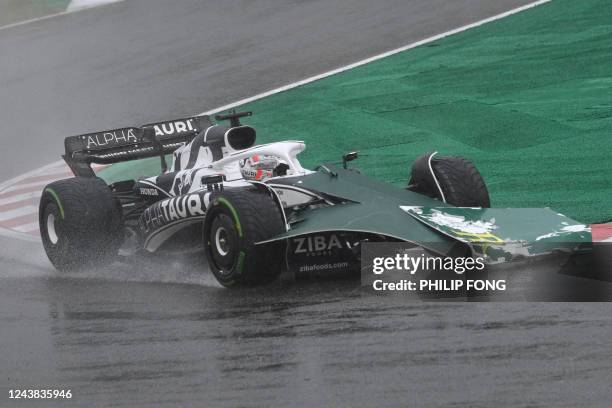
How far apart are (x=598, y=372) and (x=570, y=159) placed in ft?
22.4

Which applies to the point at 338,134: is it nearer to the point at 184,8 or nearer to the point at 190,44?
the point at 190,44

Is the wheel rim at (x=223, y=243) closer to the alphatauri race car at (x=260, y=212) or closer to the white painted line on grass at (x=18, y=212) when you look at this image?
the alphatauri race car at (x=260, y=212)

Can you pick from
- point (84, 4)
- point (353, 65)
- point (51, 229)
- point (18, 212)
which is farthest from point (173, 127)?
point (84, 4)

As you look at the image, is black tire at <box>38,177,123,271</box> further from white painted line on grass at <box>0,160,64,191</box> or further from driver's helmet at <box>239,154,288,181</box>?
white painted line on grass at <box>0,160,64,191</box>

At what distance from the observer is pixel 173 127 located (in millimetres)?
12633

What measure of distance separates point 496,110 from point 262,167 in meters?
6.03

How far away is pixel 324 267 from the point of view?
31.1 feet

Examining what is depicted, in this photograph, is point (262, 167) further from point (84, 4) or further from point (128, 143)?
point (84, 4)

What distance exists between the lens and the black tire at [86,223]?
1098 centimetres

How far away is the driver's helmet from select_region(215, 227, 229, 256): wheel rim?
89 centimetres

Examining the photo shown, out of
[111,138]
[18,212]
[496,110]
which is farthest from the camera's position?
[496,110]

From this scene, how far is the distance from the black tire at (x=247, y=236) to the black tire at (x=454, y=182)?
1.48 m

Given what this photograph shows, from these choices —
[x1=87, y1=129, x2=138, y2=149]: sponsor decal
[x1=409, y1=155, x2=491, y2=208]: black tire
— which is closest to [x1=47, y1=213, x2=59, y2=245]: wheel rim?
[x1=87, y1=129, x2=138, y2=149]: sponsor decal

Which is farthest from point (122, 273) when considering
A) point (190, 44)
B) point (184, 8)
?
point (184, 8)
